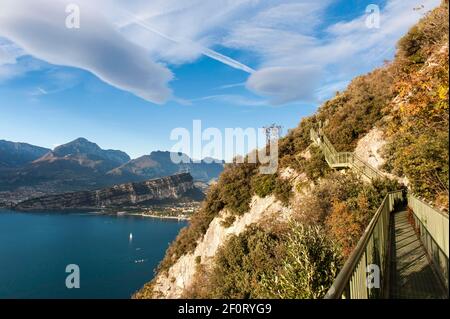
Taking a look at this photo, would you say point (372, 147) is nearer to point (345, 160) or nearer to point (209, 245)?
point (345, 160)

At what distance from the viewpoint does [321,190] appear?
2694 cm

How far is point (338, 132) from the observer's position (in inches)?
1470

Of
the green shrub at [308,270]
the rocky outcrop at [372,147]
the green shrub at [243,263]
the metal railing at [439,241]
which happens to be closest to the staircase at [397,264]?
the metal railing at [439,241]

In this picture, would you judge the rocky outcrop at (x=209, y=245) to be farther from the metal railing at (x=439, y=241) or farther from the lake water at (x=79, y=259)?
the lake water at (x=79, y=259)

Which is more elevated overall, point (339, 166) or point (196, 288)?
point (339, 166)

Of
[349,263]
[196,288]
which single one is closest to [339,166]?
[196,288]

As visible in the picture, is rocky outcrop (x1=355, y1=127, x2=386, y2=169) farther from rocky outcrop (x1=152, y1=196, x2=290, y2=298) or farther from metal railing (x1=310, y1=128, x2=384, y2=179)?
rocky outcrop (x1=152, y1=196, x2=290, y2=298)

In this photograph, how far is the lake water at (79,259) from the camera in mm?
100812

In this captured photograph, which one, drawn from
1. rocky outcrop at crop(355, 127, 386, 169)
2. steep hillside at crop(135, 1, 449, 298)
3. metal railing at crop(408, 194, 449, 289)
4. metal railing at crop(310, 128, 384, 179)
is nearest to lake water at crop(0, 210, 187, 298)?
steep hillside at crop(135, 1, 449, 298)

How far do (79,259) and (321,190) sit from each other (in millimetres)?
128299

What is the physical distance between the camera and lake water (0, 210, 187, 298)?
331 feet
